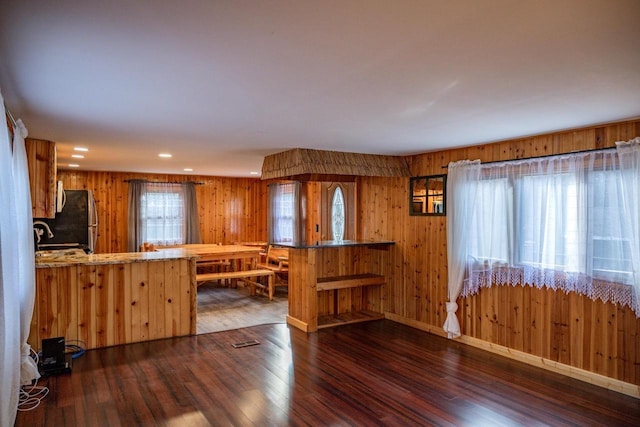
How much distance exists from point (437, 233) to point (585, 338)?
5.92 ft

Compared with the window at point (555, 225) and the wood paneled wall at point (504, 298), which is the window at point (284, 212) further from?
the window at point (555, 225)

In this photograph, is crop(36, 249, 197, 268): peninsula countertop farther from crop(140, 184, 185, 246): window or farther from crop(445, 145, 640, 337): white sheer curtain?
crop(140, 184, 185, 246): window

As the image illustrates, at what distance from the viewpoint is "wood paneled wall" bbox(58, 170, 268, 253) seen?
7.85 meters

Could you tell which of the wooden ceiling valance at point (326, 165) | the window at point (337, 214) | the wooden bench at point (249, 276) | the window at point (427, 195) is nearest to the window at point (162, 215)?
the wooden bench at point (249, 276)

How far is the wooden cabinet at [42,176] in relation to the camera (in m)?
3.99

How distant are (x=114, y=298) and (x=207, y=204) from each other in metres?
4.74

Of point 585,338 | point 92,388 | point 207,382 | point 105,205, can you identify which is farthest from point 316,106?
point 105,205

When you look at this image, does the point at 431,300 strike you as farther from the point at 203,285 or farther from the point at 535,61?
the point at 203,285

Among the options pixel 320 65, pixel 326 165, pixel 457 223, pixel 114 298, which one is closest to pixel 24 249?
pixel 114 298

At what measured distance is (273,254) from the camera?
7418 millimetres

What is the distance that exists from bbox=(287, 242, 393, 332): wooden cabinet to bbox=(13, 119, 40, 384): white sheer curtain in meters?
2.70

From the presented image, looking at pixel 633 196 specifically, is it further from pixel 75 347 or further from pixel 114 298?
pixel 75 347

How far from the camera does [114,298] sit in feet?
14.1

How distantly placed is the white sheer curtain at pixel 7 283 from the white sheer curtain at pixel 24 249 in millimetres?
619
